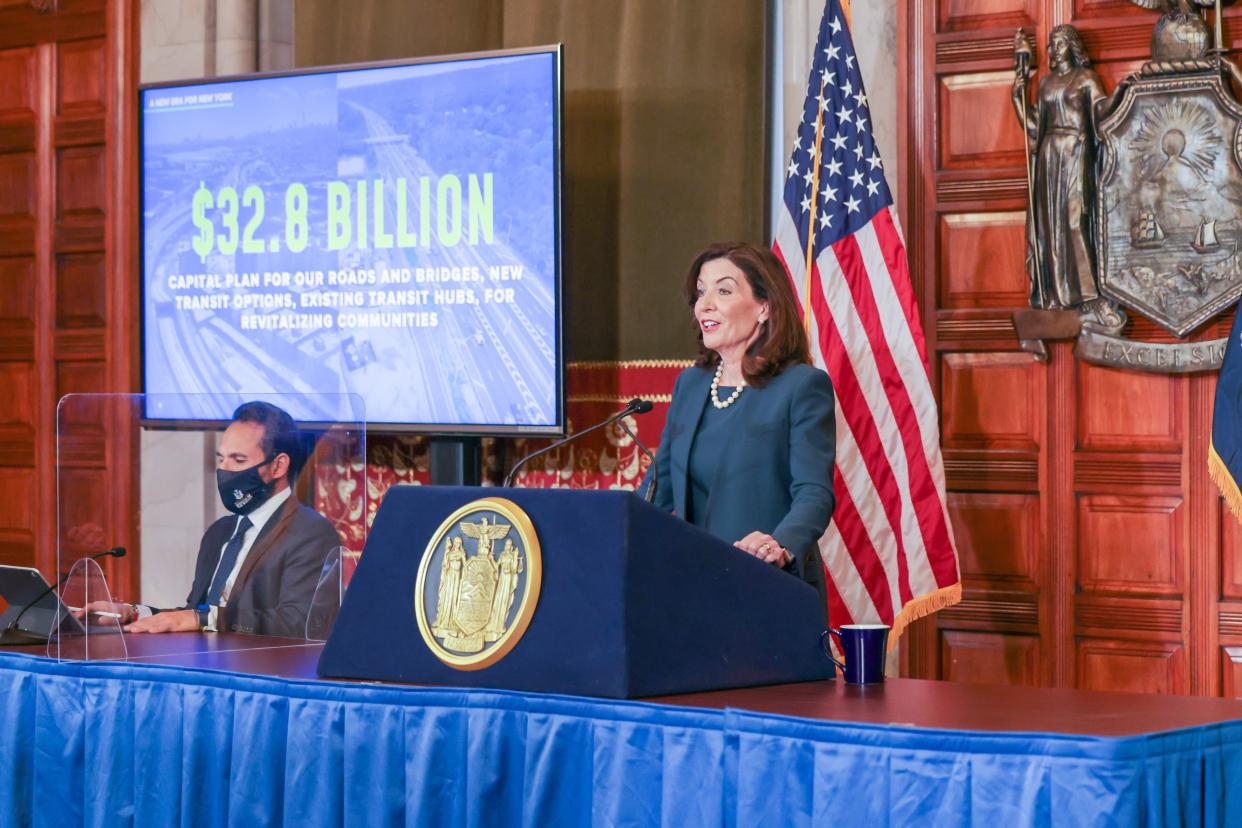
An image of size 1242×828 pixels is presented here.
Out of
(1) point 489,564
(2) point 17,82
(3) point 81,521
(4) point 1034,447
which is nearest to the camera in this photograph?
(1) point 489,564

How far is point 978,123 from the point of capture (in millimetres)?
4348

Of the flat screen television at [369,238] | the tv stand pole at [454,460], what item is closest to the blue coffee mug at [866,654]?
the flat screen television at [369,238]

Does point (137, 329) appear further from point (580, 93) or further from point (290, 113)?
point (580, 93)

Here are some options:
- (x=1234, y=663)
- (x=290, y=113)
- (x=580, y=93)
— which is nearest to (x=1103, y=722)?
(x=1234, y=663)

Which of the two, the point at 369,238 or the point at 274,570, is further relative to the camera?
the point at 369,238

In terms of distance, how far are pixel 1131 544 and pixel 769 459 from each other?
1652 mm

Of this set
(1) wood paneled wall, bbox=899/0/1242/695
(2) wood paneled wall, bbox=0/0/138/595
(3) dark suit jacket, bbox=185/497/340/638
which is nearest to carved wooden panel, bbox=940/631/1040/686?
(1) wood paneled wall, bbox=899/0/1242/695

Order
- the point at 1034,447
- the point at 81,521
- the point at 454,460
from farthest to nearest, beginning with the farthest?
the point at 454,460 → the point at 1034,447 → the point at 81,521

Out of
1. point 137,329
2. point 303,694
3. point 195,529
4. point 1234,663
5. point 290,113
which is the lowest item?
point 1234,663

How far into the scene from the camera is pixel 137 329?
5629 millimetres

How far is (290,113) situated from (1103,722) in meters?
3.74

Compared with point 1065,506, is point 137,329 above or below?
above

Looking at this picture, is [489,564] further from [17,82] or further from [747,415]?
[17,82]

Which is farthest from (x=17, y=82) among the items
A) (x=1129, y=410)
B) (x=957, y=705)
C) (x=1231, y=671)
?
(x=957, y=705)
